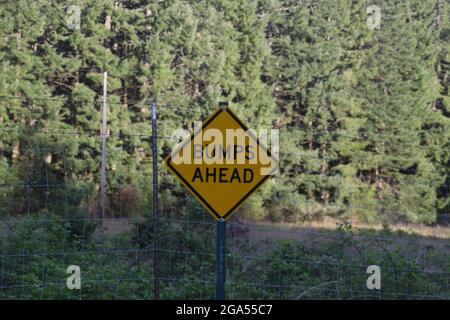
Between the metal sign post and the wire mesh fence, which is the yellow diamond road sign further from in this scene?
the wire mesh fence

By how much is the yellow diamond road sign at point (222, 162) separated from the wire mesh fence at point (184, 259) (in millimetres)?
2249

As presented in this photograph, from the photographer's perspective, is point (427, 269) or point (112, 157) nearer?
point (427, 269)

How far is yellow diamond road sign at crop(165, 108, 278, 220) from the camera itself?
5.94 m

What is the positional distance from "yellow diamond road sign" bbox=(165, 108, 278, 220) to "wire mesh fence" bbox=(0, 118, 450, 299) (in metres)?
2.25

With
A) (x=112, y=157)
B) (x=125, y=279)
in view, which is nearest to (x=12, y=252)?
(x=125, y=279)

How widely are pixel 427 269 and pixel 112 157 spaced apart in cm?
1342

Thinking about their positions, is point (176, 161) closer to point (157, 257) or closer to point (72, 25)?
point (157, 257)

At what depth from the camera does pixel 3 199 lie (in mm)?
10750

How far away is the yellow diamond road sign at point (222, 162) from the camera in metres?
5.94

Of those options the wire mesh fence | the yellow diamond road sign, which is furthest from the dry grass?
the yellow diamond road sign

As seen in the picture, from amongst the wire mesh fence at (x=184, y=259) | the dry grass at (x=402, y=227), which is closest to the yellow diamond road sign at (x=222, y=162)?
the wire mesh fence at (x=184, y=259)

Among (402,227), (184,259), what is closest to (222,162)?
(184,259)

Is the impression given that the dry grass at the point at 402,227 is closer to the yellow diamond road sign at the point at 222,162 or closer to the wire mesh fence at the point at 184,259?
the wire mesh fence at the point at 184,259

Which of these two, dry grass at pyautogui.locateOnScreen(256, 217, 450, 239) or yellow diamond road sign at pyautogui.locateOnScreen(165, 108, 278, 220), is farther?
dry grass at pyautogui.locateOnScreen(256, 217, 450, 239)
